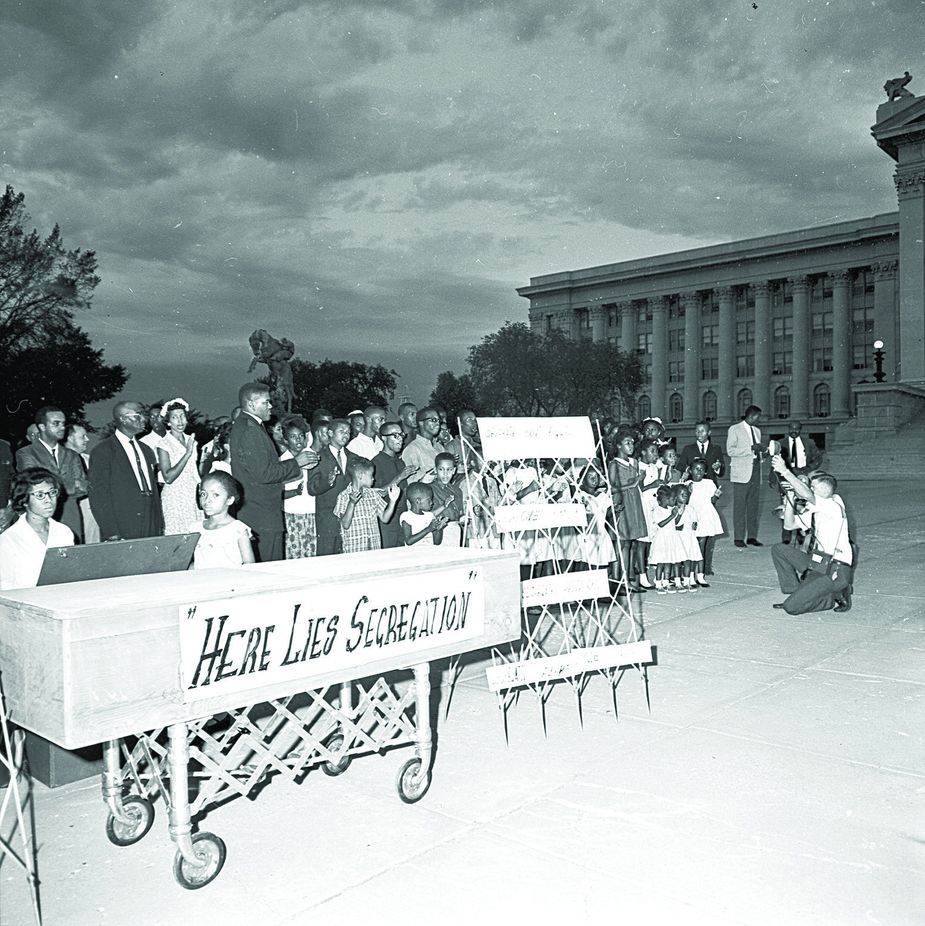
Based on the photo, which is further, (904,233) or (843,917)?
(904,233)

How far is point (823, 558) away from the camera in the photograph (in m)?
8.51

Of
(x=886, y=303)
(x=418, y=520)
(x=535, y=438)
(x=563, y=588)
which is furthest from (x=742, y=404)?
(x=563, y=588)

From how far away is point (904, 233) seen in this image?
45000 millimetres

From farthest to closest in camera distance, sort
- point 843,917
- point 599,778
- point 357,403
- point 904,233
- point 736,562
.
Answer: point 357,403 < point 904,233 < point 736,562 < point 599,778 < point 843,917

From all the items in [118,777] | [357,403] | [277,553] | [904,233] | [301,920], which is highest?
[904,233]

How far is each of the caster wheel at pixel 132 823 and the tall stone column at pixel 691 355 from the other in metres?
86.6

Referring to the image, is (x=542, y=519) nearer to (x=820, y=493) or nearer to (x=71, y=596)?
(x=71, y=596)

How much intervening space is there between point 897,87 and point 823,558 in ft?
148

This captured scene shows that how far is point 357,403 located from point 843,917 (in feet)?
241

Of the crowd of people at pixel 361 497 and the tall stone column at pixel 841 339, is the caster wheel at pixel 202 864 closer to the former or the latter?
the crowd of people at pixel 361 497

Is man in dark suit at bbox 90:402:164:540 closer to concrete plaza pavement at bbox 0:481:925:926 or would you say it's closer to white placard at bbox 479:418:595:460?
concrete plaza pavement at bbox 0:481:925:926

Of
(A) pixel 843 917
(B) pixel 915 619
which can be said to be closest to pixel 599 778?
(A) pixel 843 917

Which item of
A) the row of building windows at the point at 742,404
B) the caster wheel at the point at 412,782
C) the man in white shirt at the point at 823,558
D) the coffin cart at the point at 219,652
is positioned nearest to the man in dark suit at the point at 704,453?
the man in white shirt at the point at 823,558

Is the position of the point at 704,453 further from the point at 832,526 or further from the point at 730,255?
the point at 730,255
